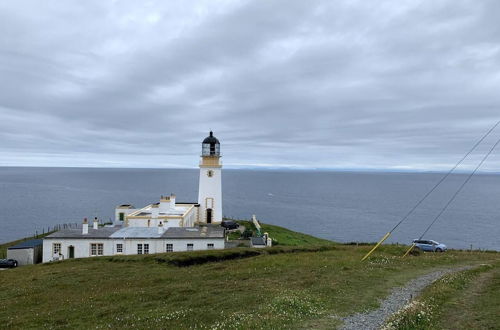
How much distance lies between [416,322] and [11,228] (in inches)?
3508

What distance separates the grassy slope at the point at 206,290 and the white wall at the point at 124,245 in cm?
388

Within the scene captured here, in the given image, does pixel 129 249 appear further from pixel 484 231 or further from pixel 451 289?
pixel 484 231

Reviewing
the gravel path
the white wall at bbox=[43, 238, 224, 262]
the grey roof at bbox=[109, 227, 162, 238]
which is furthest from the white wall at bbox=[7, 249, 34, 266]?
the gravel path

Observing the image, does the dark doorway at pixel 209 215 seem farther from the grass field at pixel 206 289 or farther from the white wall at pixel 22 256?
the white wall at pixel 22 256

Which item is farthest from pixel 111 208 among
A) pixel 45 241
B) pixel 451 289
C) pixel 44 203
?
pixel 451 289

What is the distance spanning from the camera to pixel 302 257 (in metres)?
27.3

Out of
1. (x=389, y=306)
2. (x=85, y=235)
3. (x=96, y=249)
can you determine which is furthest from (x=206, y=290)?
(x=85, y=235)

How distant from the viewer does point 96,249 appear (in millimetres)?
33188

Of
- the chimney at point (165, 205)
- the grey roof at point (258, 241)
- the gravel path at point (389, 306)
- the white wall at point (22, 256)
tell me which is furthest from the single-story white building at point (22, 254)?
the gravel path at point (389, 306)

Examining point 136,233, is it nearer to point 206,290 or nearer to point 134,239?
point 134,239

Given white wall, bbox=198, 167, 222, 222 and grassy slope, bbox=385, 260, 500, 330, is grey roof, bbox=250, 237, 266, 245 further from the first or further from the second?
grassy slope, bbox=385, 260, 500, 330

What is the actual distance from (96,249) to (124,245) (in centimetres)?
284

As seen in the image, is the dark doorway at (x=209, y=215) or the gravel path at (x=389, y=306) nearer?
the gravel path at (x=389, y=306)

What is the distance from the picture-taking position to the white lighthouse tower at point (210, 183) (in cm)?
4844
